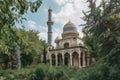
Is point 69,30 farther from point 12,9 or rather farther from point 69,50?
point 12,9

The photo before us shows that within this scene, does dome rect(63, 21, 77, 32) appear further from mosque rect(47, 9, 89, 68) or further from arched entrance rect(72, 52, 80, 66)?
arched entrance rect(72, 52, 80, 66)

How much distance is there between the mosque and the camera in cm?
5666

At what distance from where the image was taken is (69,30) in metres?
61.4

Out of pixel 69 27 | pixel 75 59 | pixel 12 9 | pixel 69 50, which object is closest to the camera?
pixel 12 9

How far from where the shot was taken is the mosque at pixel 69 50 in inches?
2231

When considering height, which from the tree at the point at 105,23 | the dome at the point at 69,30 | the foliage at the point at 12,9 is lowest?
the foliage at the point at 12,9

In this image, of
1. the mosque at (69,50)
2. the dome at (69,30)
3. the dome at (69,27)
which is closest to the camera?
the mosque at (69,50)

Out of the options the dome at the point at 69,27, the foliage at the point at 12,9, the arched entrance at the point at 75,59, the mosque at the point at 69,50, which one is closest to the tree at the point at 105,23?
the foliage at the point at 12,9

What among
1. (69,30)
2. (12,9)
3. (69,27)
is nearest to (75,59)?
(69,30)

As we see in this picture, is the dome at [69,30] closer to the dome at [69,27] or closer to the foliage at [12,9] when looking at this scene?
the dome at [69,27]

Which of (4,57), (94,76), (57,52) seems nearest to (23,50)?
(4,57)

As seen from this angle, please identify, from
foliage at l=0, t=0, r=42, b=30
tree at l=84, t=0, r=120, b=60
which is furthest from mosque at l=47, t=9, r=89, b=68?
foliage at l=0, t=0, r=42, b=30

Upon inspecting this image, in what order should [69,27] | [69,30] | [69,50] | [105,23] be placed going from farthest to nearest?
[69,27] < [69,30] < [69,50] < [105,23]

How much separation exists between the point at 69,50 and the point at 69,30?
5.71 metres
